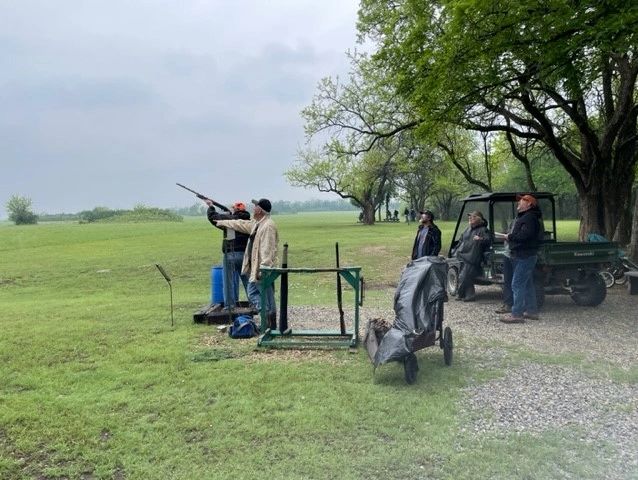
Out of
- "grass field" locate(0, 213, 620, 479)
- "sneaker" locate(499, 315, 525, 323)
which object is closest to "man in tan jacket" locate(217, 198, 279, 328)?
"grass field" locate(0, 213, 620, 479)

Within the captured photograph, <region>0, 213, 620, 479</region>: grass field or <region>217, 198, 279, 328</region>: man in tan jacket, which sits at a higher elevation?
<region>217, 198, 279, 328</region>: man in tan jacket

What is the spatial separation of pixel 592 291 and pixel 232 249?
6.65 meters

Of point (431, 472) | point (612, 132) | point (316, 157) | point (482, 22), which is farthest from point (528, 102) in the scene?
point (316, 157)

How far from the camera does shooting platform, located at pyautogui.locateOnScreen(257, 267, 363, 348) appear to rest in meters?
6.59

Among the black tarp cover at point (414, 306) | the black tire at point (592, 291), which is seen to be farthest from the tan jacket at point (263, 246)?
the black tire at point (592, 291)

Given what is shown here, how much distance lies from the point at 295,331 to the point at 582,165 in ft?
42.2

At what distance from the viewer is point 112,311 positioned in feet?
32.2

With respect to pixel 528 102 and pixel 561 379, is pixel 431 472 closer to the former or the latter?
pixel 561 379

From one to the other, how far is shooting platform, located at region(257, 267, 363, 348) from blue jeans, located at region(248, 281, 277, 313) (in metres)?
0.33

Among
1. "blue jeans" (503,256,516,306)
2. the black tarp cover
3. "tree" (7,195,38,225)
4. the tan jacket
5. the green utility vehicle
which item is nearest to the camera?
the black tarp cover

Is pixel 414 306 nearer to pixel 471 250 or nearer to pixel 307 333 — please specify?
pixel 307 333

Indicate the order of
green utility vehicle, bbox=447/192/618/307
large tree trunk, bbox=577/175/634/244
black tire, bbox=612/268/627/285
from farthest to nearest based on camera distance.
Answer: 1. large tree trunk, bbox=577/175/634/244
2. black tire, bbox=612/268/627/285
3. green utility vehicle, bbox=447/192/618/307

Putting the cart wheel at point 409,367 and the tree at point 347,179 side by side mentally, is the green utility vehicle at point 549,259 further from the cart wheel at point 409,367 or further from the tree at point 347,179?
the tree at point 347,179

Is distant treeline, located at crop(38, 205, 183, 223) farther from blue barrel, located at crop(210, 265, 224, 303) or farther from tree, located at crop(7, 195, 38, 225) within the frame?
blue barrel, located at crop(210, 265, 224, 303)
